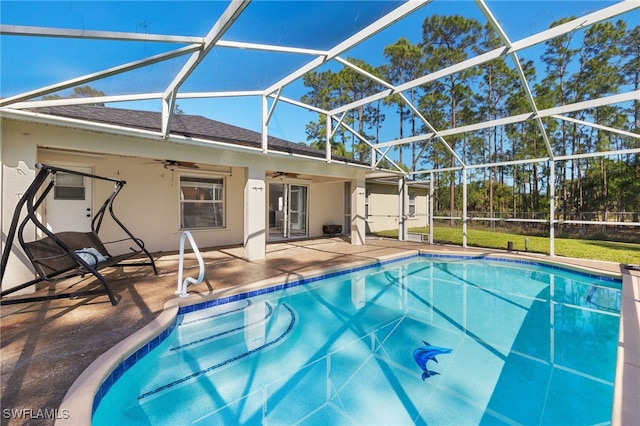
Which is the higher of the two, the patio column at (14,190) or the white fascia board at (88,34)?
the white fascia board at (88,34)

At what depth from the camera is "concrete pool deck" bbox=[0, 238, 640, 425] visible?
2113mm

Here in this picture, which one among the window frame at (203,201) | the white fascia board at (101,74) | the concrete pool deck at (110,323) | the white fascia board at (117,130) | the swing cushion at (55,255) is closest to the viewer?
the concrete pool deck at (110,323)

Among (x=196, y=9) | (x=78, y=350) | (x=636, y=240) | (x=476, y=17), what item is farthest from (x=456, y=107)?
A: (x=78, y=350)

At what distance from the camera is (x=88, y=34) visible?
2.53 m

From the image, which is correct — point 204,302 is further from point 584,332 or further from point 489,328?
point 584,332

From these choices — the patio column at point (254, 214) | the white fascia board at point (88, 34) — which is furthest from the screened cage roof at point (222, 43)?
the patio column at point (254, 214)

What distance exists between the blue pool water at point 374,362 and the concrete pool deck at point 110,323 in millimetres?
332

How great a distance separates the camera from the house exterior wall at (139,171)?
4.24 meters

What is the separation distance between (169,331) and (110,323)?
648 mm

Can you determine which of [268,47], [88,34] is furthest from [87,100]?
[268,47]

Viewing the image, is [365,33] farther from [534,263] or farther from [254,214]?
[534,263]

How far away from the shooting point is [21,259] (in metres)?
4.23

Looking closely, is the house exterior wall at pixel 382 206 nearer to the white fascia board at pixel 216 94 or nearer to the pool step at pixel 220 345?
the white fascia board at pixel 216 94

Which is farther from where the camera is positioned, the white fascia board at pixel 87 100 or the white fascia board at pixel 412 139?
the white fascia board at pixel 412 139
